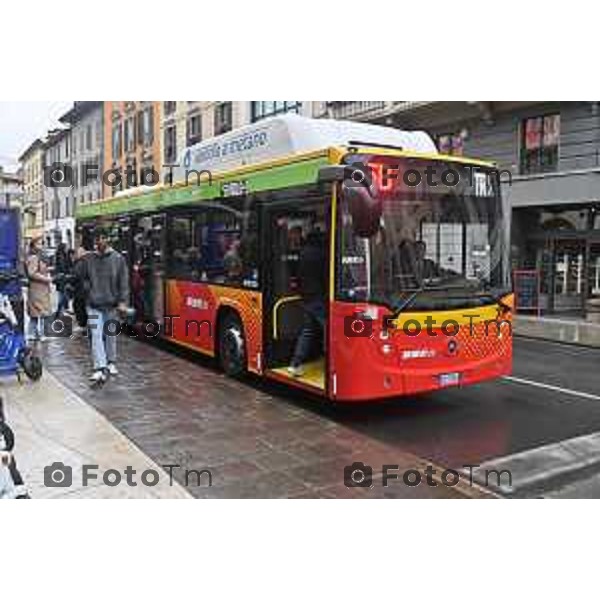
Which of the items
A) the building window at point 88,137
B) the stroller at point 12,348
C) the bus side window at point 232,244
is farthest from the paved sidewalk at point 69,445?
the building window at point 88,137

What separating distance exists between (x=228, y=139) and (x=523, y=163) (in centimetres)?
1041

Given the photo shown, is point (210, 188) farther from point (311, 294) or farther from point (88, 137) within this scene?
point (88, 137)

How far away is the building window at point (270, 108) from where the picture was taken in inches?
1051

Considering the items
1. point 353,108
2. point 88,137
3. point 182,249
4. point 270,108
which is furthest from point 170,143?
point 182,249

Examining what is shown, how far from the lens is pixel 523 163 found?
1841 cm

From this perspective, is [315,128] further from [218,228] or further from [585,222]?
[585,222]

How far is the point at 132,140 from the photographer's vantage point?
42344 mm

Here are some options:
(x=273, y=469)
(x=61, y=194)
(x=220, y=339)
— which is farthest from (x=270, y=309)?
(x=61, y=194)

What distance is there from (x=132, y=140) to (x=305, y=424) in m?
37.8

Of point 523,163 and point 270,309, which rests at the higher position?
point 523,163

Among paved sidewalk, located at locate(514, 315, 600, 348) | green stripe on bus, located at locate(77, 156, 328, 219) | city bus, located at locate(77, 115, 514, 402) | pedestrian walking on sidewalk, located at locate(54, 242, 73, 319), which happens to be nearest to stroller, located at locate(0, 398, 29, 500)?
city bus, located at locate(77, 115, 514, 402)

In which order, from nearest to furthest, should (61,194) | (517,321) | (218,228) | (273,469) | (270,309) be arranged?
(273,469) < (270,309) < (218,228) < (517,321) < (61,194)

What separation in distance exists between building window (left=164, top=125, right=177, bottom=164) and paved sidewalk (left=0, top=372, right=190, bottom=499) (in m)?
29.7

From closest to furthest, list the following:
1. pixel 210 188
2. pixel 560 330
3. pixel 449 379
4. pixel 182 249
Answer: pixel 449 379
pixel 210 188
pixel 182 249
pixel 560 330
